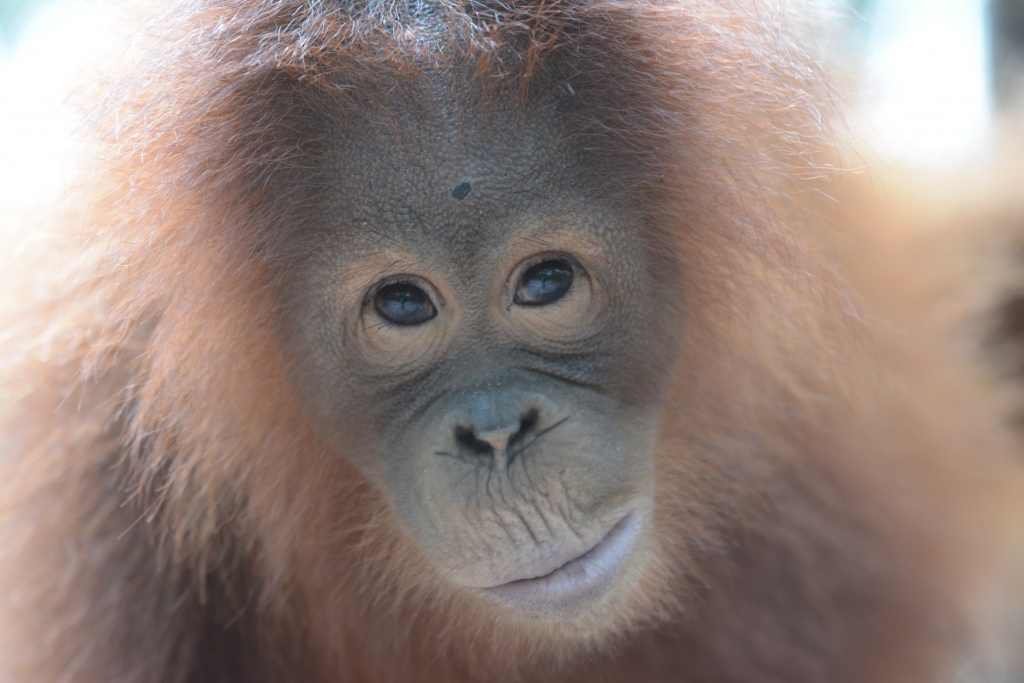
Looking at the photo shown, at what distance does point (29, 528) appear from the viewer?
7.53ft

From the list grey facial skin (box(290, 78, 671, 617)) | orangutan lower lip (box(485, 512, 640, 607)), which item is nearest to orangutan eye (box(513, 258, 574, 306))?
grey facial skin (box(290, 78, 671, 617))

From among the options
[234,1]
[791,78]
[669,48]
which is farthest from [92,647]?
[791,78]

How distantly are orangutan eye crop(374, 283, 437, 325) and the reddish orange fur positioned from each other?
0.20 m

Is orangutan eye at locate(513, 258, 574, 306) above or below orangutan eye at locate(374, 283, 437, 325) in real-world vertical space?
above

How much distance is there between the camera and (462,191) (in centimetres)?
185

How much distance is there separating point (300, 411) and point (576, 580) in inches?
27.6

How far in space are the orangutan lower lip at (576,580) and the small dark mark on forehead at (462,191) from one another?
28.3 inches

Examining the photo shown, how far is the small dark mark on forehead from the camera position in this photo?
1.84m

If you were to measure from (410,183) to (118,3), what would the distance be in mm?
983

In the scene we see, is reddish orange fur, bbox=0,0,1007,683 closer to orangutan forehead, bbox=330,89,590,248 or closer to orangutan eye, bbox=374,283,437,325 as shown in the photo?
A: orangutan forehead, bbox=330,89,590,248

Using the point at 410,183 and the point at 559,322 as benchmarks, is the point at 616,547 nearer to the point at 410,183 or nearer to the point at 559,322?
the point at 559,322

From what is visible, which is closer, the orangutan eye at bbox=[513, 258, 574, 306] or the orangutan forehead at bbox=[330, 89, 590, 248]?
the orangutan forehead at bbox=[330, 89, 590, 248]

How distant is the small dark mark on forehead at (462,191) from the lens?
1.84 m

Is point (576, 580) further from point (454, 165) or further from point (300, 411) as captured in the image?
point (454, 165)
